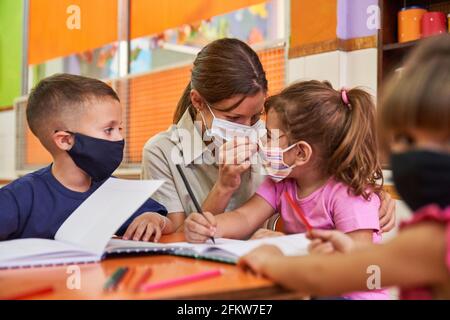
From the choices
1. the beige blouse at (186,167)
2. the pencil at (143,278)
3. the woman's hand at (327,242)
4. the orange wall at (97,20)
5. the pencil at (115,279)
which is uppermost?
the orange wall at (97,20)

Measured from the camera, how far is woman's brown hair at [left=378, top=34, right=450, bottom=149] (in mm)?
601

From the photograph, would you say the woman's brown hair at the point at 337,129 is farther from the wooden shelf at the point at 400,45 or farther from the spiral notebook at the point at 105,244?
the wooden shelf at the point at 400,45

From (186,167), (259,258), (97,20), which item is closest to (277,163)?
(186,167)

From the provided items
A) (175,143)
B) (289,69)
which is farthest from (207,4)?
(175,143)

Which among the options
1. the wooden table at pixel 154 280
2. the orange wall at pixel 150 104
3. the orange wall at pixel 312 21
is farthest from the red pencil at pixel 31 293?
the orange wall at pixel 150 104

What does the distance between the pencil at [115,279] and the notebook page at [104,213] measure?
140mm

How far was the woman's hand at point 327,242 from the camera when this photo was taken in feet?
2.67

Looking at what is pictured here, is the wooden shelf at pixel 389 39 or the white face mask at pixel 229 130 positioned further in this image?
the wooden shelf at pixel 389 39

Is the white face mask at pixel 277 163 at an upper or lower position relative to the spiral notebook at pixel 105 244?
upper

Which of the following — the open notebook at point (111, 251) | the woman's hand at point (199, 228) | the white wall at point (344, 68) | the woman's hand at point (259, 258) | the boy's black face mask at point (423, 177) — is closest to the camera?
the boy's black face mask at point (423, 177)

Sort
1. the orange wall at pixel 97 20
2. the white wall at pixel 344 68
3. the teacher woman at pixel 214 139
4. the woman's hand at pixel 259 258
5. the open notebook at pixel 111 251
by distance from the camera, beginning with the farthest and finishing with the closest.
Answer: the orange wall at pixel 97 20
the white wall at pixel 344 68
the teacher woman at pixel 214 139
the open notebook at pixel 111 251
the woman's hand at pixel 259 258

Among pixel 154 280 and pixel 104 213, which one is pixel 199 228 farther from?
pixel 154 280

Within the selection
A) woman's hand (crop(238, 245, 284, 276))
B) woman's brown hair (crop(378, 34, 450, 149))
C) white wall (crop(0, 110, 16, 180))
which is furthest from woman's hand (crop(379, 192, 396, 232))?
white wall (crop(0, 110, 16, 180))
